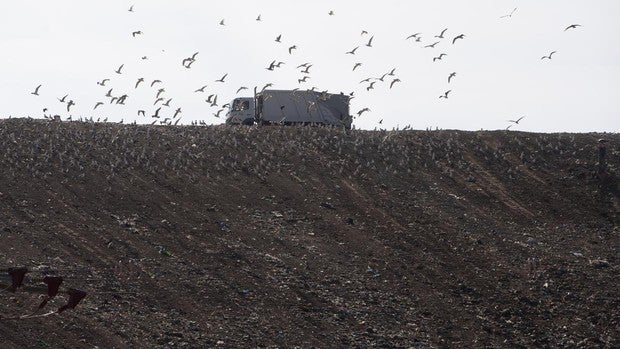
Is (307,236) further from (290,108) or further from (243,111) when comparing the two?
(243,111)

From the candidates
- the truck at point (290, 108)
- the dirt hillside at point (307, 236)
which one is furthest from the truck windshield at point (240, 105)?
the dirt hillside at point (307, 236)

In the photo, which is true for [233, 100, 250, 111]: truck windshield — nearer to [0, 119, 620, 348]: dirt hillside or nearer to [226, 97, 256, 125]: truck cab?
[226, 97, 256, 125]: truck cab

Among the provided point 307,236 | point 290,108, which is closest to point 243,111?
point 290,108

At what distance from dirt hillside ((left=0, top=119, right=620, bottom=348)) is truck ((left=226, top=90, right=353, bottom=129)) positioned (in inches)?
344

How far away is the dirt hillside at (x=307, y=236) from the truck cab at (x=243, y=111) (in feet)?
32.2

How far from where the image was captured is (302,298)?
2511 centimetres

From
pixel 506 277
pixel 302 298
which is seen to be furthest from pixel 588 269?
pixel 302 298

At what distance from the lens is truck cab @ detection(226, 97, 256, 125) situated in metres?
45.1

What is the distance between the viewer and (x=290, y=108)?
4475 centimetres

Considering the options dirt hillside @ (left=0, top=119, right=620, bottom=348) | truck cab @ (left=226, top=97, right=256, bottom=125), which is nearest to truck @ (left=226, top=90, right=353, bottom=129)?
truck cab @ (left=226, top=97, right=256, bottom=125)

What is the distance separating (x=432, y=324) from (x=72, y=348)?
703cm

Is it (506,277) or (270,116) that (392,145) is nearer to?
(506,277)

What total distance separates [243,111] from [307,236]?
1804 cm

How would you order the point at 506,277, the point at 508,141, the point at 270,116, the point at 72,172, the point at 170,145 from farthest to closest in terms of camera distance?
the point at 270,116 < the point at 508,141 < the point at 170,145 < the point at 72,172 < the point at 506,277
